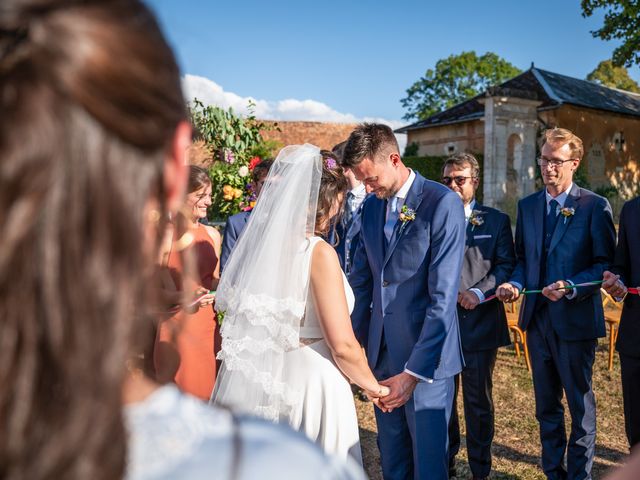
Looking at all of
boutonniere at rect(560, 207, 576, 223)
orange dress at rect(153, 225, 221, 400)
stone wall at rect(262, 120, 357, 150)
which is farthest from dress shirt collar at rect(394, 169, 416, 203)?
stone wall at rect(262, 120, 357, 150)

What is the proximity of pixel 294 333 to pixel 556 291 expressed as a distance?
2.29m

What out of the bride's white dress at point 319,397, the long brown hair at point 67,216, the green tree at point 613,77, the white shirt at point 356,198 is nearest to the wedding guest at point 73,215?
the long brown hair at point 67,216

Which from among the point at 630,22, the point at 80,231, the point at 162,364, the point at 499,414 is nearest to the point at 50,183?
the point at 80,231

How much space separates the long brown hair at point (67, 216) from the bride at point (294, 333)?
2304mm

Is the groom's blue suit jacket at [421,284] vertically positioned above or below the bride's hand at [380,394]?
above

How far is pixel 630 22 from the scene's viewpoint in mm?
18422

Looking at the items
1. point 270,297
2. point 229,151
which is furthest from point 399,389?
point 229,151

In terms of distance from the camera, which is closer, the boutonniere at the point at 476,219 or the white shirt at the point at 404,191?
the white shirt at the point at 404,191

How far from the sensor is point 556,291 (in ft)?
14.4

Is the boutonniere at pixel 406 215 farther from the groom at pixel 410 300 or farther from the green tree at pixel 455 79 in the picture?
the green tree at pixel 455 79

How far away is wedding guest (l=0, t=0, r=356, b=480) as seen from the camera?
0.77 metres

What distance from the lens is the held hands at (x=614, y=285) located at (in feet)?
13.9

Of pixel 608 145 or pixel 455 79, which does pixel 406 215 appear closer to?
pixel 608 145

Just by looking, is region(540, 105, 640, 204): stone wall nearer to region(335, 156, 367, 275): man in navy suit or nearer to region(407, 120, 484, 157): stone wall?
region(407, 120, 484, 157): stone wall
